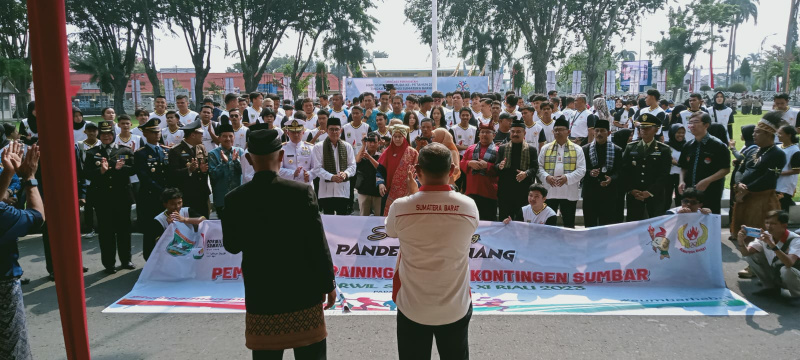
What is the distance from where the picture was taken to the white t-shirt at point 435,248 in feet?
9.68

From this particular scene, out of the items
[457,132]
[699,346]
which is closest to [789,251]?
[699,346]

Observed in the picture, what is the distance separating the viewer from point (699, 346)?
15.1 ft

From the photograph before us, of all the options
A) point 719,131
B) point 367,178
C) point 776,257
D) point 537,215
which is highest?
point 719,131

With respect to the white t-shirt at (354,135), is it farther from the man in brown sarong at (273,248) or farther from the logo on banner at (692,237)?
the man in brown sarong at (273,248)

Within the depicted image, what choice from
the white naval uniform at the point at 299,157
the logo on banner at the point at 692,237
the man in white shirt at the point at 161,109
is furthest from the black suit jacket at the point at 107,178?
the logo on banner at the point at 692,237

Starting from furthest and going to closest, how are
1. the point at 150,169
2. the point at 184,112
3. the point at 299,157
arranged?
the point at 184,112, the point at 299,157, the point at 150,169

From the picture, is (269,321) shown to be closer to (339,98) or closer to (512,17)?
(339,98)

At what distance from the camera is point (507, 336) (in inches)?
190

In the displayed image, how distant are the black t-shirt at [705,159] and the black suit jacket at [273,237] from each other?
6.39 metres

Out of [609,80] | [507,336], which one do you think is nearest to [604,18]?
[609,80]

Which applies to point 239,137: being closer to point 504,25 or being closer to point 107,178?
point 107,178

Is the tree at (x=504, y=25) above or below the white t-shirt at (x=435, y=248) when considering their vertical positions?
above

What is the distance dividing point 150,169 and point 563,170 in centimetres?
547

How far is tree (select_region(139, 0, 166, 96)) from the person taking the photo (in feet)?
97.6
